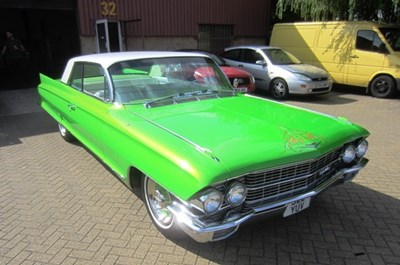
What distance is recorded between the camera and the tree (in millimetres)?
Result: 11357

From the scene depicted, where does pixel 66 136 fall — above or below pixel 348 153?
below

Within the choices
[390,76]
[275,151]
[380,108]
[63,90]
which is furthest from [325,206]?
[390,76]

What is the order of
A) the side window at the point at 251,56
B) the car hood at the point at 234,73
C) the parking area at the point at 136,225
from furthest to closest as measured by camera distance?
the side window at the point at 251,56 < the car hood at the point at 234,73 < the parking area at the point at 136,225

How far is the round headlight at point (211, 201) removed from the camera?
2.49 metres

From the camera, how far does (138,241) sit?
3236 mm

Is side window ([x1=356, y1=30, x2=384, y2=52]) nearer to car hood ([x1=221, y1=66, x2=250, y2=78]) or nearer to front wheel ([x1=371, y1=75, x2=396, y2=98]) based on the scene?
front wheel ([x1=371, y1=75, x2=396, y2=98])

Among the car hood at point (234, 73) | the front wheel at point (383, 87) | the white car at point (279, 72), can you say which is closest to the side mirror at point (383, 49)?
the front wheel at point (383, 87)

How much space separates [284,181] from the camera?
9.34ft

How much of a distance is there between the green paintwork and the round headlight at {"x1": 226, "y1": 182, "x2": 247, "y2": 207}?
5.0 inches

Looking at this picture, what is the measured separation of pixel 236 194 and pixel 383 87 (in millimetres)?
9826

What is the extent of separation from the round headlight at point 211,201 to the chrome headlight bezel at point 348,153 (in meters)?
1.46

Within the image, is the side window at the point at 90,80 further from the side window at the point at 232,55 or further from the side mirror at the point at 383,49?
the side mirror at the point at 383,49

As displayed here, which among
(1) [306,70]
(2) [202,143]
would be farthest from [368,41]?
(2) [202,143]

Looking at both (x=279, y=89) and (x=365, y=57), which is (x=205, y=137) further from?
(x=365, y=57)
